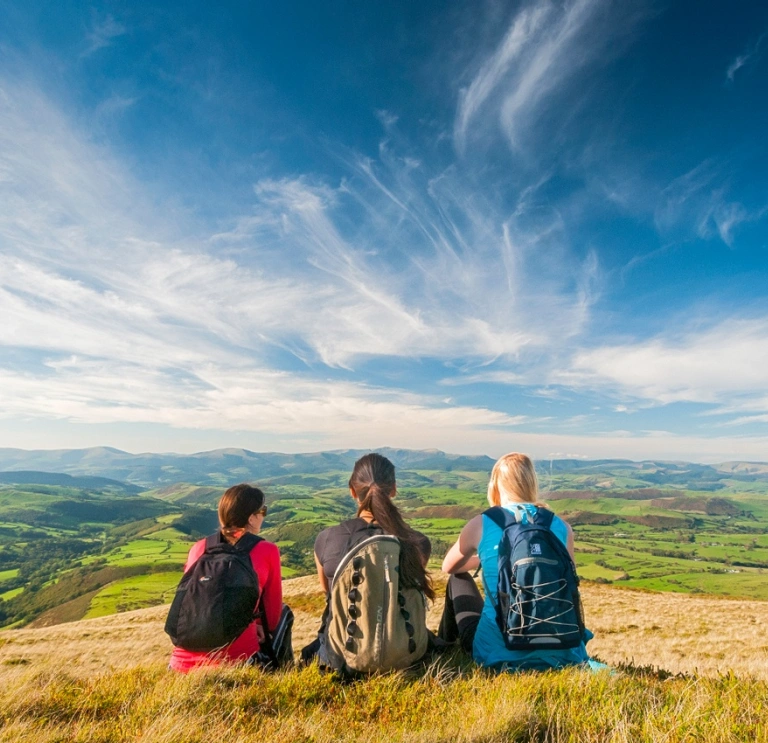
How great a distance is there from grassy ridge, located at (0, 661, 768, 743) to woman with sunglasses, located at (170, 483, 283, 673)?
504mm

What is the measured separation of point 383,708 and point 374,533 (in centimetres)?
143

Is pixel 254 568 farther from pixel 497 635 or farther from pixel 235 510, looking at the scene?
pixel 497 635

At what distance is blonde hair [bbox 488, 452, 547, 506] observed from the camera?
4742 mm

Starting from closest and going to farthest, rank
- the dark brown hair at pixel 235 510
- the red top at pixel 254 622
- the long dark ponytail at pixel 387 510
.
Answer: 1. the long dark ponytail at pixel 387 510
2. the red top at pixel 254 622
3. the dark brown hair at pixel 235 510

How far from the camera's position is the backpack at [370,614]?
3908mm

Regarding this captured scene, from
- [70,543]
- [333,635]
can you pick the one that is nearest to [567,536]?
[333,635]

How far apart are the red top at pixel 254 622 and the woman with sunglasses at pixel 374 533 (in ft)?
1.80

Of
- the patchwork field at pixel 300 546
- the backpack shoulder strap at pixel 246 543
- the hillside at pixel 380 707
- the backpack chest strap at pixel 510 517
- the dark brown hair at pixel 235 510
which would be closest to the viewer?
the hillside at pixel 380 707

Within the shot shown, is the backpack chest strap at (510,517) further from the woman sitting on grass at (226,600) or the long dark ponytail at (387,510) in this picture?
the woman sitting on grass at (226,600)

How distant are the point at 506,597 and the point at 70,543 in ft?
567

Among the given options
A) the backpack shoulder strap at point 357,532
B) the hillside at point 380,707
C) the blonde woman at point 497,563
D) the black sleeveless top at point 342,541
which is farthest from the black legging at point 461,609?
the backpack shoulder strap at point 357,532

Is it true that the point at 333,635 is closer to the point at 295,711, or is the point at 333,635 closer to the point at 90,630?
the point at 295,711

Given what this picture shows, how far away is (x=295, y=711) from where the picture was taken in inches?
127

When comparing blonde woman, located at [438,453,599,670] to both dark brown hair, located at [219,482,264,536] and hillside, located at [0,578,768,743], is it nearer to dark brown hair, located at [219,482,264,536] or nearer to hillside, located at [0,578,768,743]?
hillside, located at [0,578,768,743]
